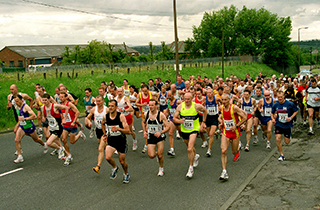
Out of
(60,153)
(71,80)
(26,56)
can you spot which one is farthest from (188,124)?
(26,56)

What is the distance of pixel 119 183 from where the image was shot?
22.9 feet

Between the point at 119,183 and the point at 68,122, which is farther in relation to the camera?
the point at 68,122

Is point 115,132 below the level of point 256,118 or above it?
above

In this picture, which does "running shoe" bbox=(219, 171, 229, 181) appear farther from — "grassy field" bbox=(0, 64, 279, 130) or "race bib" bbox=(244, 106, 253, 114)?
"grassy field" bbox=(0, 64, 279, 130)

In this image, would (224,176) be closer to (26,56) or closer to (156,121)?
(156,121)

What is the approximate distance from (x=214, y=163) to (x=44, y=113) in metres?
5.10

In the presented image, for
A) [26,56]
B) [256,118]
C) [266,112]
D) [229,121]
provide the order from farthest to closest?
[26,56] < [256,118] < [266,112] < [229,121]

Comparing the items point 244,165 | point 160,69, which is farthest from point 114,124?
point 160,69

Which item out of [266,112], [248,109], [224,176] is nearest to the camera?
→ [224,176]

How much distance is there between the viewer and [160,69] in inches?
1430

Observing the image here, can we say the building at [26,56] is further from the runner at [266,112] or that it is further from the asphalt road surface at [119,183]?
the asphalt road surface at [119,183]

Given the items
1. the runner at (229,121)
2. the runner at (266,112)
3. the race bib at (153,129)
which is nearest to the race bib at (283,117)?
the runner at (266,112)

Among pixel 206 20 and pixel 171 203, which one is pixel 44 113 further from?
pixel 206 20

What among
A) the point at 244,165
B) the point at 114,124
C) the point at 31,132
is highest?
the point at 114,124
